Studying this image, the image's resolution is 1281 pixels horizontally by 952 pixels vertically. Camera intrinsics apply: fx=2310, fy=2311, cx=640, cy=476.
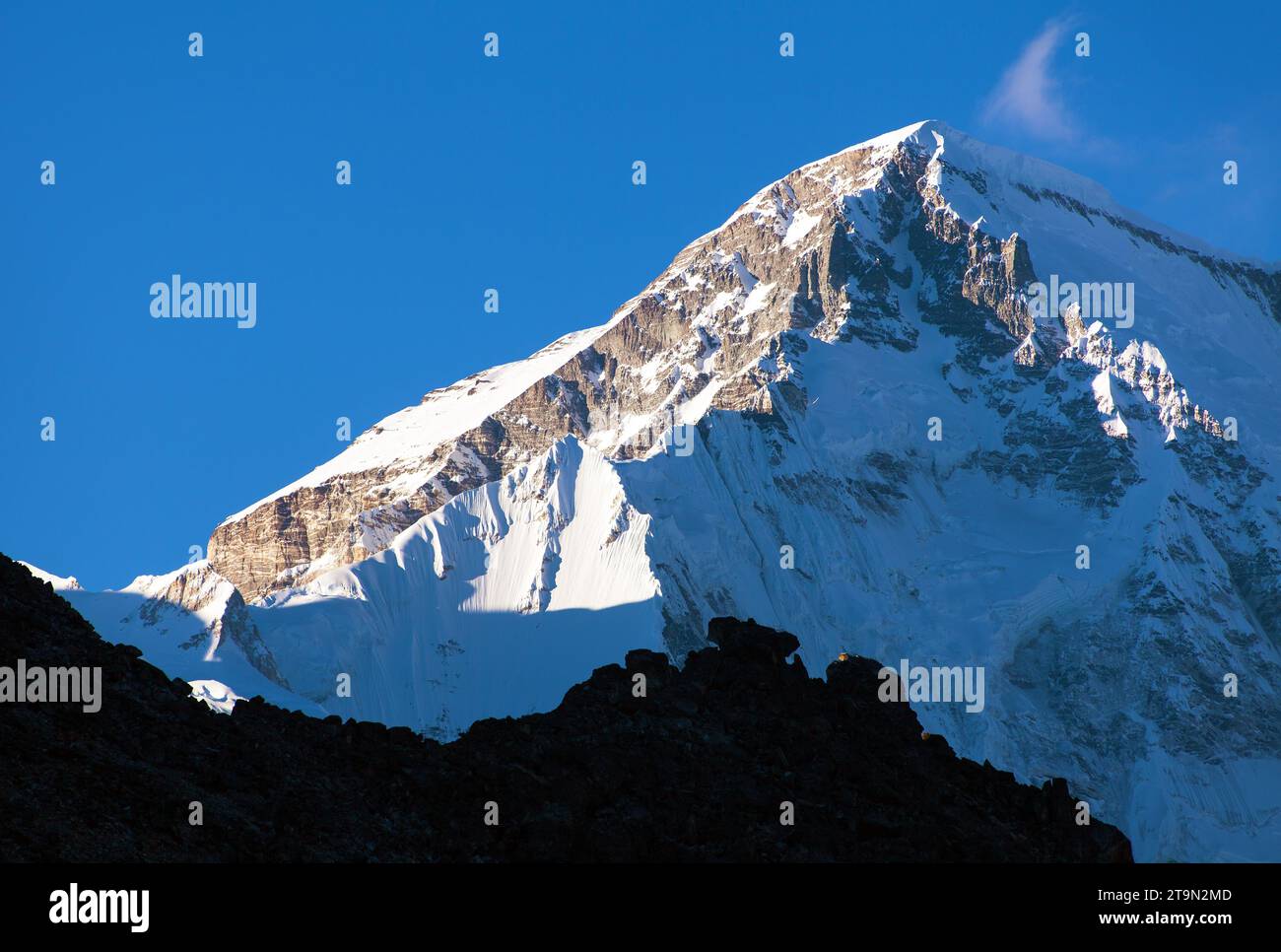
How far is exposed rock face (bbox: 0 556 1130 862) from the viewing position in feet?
181

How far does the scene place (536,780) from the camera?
62.2m

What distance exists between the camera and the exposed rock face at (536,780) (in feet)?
181

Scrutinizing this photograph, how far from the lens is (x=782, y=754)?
217 ft

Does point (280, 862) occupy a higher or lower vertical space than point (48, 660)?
lower

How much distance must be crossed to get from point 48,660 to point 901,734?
84.1 feet
